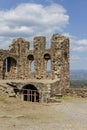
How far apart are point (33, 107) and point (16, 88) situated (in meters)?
9.43

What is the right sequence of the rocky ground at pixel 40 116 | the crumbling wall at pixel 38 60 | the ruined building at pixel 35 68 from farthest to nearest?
the crumbling wall at pixel 38 60
the ruined building at pixel 35 68
the rocky ground at pixel 40 116

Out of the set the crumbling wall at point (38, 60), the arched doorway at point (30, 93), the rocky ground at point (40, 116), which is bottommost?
the rocky ground at point (40, 116)

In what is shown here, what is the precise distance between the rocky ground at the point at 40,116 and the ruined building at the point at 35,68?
5.92 meters

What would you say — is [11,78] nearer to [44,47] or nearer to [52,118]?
[44,47]

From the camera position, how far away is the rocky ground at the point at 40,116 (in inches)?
718

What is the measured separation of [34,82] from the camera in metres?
34.3

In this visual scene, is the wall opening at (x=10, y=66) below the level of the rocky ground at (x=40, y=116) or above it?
above

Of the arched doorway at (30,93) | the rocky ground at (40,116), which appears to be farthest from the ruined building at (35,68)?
the rocky ground at (40,116)

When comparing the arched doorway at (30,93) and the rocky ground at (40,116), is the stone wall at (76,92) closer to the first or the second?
the arched doorway at (30,93)

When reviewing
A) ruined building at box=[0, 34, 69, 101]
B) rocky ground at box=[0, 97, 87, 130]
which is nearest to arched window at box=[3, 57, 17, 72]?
ruined building at box=[0, 34, 69, 101]

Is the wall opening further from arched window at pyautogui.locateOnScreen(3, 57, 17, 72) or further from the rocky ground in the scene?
the rocky ground

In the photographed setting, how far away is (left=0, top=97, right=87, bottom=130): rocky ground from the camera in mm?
18234

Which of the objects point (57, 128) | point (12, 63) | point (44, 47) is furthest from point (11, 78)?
point (57, 128)

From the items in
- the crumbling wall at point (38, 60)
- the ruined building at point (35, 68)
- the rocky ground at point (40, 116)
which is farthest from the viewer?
the crumbling wall at point (38, 60)
